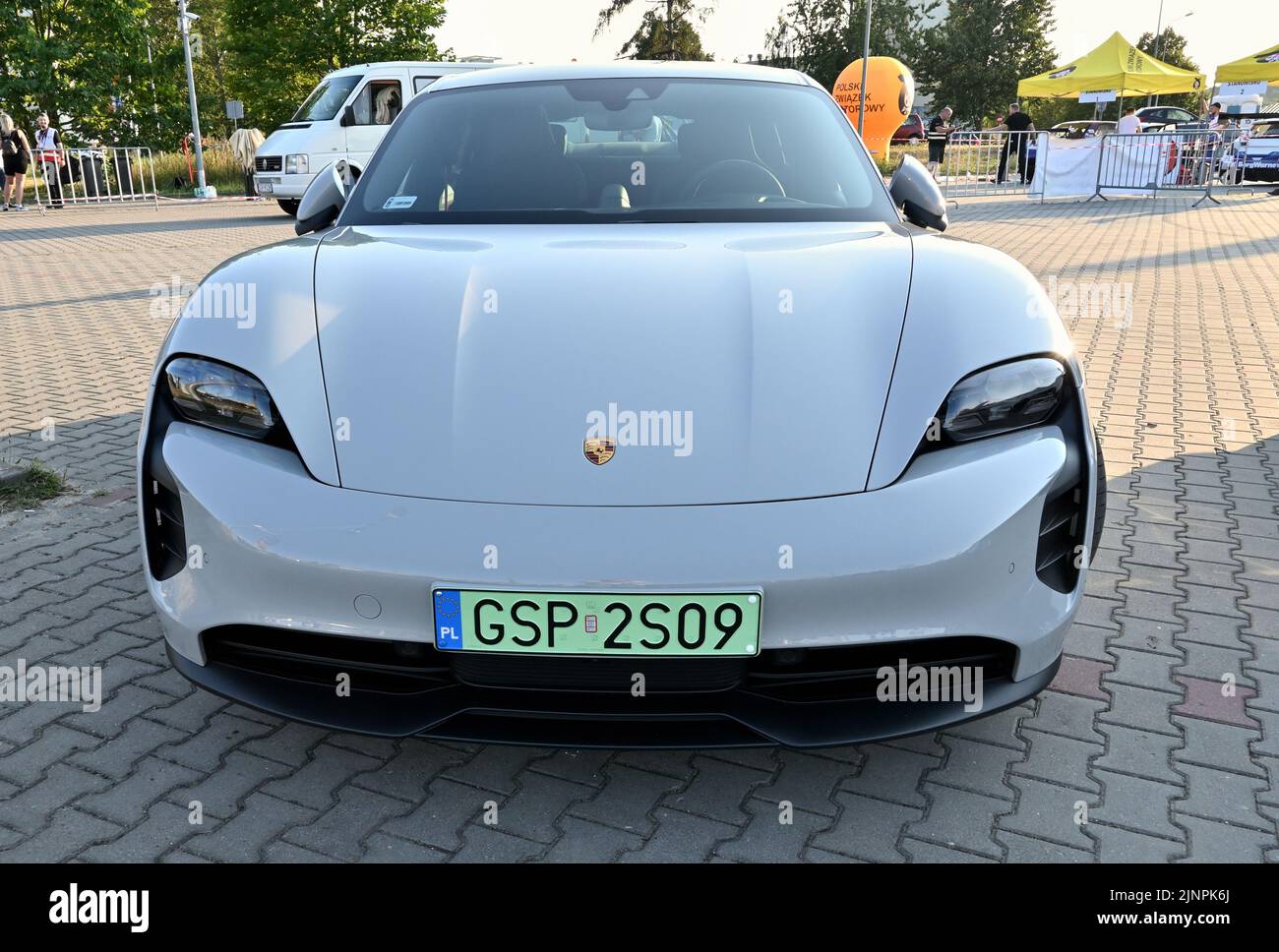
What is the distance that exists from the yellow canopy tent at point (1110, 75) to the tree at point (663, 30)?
20071mm

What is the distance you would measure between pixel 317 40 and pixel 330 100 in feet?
49.5

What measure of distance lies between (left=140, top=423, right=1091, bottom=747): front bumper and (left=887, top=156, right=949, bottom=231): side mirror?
1.42 meters

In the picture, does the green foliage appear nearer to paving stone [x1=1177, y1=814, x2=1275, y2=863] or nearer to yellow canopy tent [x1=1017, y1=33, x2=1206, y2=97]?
yellow canopy tent [x1=1017, y1=33, x2=1206, y2=97]

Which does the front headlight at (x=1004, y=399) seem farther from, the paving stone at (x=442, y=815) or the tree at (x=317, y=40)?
the tree at (x=317, y=40)

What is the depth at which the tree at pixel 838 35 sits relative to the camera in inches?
2131

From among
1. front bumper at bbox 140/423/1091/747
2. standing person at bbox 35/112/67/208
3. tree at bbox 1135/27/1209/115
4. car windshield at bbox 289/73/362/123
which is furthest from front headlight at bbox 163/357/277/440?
tree at bbox 1135/27/1209/115

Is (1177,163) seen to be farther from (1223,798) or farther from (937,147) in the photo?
(1223,798)

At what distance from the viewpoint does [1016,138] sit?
856 inches

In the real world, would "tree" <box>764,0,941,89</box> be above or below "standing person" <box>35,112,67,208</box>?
above

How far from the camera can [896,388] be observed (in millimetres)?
2080

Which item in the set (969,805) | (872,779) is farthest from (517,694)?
(969,805)

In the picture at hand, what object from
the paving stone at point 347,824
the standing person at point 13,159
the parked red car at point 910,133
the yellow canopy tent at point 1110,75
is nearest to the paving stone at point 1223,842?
the paving stone at point 347,824

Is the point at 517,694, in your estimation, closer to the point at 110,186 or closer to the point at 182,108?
the point at 110,186

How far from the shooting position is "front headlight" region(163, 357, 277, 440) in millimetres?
2131
